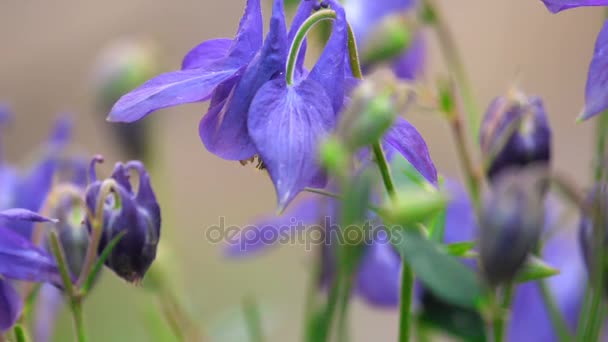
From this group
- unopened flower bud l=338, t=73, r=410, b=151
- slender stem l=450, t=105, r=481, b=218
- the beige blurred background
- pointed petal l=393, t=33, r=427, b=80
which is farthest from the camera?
the beige blurred background

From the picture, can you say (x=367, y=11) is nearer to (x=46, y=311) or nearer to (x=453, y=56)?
(x=453, y=56)

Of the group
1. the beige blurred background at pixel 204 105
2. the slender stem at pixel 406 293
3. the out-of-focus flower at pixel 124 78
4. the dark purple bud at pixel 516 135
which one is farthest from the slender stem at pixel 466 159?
the beige blurred background at pixel 204 105

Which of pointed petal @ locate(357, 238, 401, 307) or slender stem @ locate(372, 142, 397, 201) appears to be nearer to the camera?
slender stem @ locate(372, 142, 397, 201)

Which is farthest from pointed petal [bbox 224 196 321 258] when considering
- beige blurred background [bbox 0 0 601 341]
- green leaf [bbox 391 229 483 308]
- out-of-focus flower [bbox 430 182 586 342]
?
beige blurred background [bbox 0 0 601 341]

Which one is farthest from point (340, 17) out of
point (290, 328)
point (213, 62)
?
point (290, 328)

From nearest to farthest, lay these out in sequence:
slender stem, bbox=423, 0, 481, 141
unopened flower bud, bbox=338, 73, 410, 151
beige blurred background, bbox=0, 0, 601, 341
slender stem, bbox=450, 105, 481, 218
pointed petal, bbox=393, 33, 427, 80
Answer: unopened flower bud, bbox=338, 73, 410, 151 < slender stem, bbox=450, 105, 481, 218 < slender stem, bbox=423, 0, 481, 141 < pointed petal, bbox=393, 33, 427, 80 < beige blurred background, bbox=0, 0, 601, 341

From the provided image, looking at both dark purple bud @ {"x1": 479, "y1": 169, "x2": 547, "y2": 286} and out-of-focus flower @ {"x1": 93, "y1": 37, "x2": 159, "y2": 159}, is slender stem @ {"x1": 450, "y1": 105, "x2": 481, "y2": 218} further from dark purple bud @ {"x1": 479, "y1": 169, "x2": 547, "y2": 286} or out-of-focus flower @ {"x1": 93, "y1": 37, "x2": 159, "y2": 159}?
out-of-focus flower @ {"x1": 93, "y1": 37, "x2": 159, "y2": 159}
